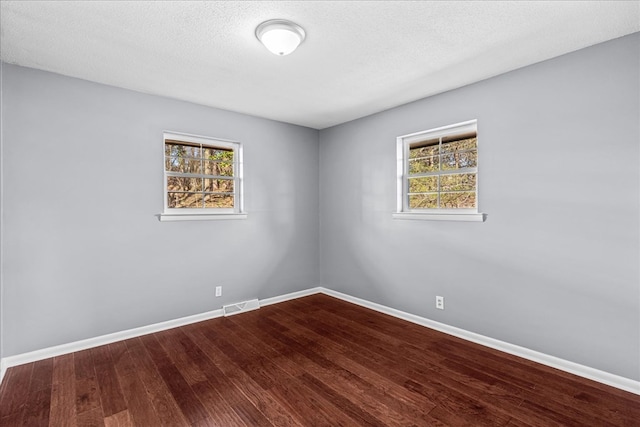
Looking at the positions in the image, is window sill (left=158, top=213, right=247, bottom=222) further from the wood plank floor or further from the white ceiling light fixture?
the white ceiling light fixture

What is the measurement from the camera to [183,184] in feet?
11.7

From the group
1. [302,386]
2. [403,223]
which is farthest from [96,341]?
[403,223]

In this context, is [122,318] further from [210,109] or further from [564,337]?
[564,337]

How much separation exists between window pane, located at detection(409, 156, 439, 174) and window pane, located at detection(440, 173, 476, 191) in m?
0.18

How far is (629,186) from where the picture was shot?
2.19 metres

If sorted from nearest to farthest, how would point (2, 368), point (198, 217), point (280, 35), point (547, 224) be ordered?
point (280, 35) → point (2, 368) → point (547, 224) → point (198, 217)

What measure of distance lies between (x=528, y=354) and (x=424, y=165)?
2.08m

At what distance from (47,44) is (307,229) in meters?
3.37

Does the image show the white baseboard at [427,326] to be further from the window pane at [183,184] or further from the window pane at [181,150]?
the window pane at [181,150]

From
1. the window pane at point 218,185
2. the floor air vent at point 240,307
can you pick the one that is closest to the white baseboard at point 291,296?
the floor air vent at point 240,307

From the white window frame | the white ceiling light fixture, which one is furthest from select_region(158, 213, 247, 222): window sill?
the white ceiling light fixture

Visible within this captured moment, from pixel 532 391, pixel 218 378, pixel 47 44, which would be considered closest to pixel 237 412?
pixel 218 378

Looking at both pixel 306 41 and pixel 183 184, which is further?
pixel 183 184

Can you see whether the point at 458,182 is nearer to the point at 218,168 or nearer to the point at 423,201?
the point at 423,201
